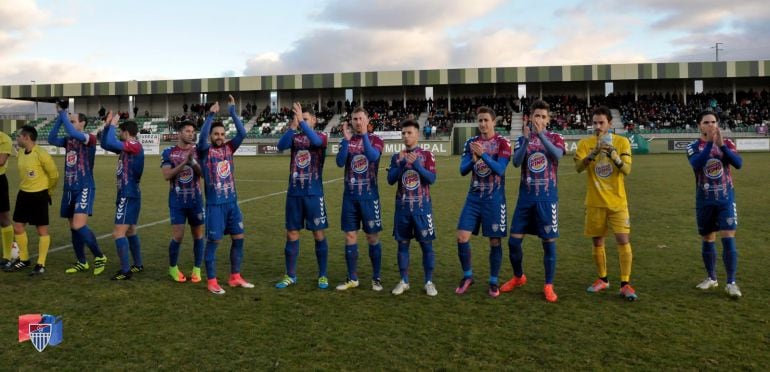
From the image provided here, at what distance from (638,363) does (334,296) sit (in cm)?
306

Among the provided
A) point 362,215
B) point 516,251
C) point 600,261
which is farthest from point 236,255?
point 600,261

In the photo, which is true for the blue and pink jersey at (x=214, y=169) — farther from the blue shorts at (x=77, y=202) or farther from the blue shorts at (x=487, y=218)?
the blue shorts at (x=487, y=218)

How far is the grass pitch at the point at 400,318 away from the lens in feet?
13.3

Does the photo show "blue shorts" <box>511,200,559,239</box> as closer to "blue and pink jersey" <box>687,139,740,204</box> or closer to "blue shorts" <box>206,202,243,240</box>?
"blue and pink jersey" <box>687,139,740,204</box>

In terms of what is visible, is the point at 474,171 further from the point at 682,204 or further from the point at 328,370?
the point at 682,204

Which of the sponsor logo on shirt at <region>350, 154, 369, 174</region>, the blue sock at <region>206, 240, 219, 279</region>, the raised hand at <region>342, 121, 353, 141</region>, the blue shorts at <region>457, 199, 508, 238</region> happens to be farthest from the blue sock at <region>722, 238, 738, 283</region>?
the blue sock at <region>206, 240, 219, 279</region>

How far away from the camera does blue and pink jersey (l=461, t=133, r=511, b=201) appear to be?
18.7 feet

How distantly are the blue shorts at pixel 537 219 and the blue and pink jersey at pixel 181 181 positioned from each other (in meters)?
3.74

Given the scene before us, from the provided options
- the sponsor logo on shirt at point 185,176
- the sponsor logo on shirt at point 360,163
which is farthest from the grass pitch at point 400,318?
the sponsor logo on shirt at point 360,163

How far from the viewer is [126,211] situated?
6562mm

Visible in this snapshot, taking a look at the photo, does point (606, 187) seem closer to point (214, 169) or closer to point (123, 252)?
point (214, 169)

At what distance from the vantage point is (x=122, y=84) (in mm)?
52938

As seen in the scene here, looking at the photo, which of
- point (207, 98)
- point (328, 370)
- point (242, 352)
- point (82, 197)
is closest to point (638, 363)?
point (328, 370)

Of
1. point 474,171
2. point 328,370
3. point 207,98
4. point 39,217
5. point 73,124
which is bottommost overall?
point 328,370
